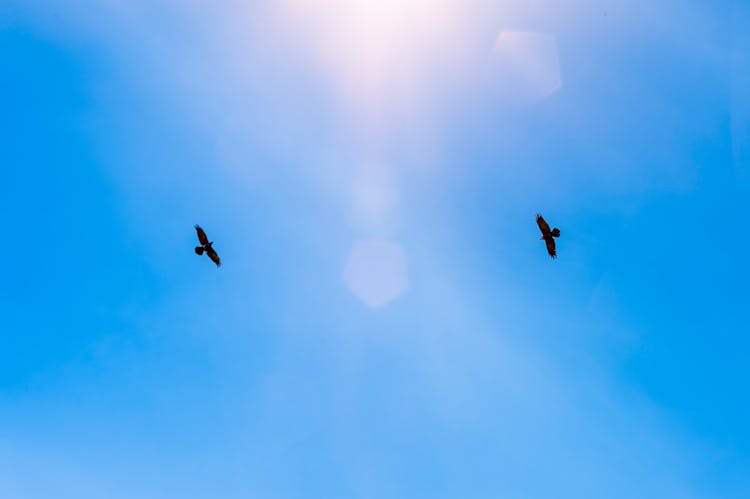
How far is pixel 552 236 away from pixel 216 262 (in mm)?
24354

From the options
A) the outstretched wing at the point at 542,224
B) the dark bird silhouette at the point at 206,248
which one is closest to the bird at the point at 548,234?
the outstretched wing at the point at 542,224

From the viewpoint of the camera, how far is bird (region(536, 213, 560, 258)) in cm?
3894

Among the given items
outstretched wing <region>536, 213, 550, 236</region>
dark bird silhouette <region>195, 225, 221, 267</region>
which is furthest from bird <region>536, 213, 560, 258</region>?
dark bird silhouette <region>195, 225, 221, 267</region>

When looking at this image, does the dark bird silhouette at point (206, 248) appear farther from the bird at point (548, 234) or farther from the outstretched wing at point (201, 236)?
the bird at point (548, 234)

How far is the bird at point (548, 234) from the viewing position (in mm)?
38938

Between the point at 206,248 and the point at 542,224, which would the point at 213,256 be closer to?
the point at 206,248

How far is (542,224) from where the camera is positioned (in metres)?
39.0

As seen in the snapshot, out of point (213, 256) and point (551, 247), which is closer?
point (551, 247)

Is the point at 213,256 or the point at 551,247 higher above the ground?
the point at 213,256

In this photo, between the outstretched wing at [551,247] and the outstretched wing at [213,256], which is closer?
the outstretched wing at [551,247]

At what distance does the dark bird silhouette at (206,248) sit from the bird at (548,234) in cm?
2319

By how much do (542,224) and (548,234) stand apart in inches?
38.4

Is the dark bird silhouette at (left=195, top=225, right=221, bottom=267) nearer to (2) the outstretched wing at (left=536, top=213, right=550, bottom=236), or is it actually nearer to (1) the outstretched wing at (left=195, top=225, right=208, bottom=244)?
(1) the outstretched wing at (left=195, top=225, right=208, bottom=244)

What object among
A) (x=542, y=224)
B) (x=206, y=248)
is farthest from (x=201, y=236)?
(x=542, y=224)
